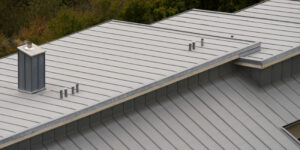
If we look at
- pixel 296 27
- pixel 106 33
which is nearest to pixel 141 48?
pixel 106 33

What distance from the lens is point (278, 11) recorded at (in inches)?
1597

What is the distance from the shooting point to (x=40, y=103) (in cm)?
2870

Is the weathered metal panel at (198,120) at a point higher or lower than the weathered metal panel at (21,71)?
lower

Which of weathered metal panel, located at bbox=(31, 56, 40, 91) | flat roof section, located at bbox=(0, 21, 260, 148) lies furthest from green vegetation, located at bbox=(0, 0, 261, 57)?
weathered metal panel, located at bbox=(31, 56, 40, 91)

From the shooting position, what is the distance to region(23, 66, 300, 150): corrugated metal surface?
29766mm

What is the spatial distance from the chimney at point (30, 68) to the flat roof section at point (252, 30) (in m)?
8.68

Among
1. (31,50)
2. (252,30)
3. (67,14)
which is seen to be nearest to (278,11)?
(252,30)

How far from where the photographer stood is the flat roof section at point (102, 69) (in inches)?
1093

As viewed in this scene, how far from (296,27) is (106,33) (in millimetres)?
8530

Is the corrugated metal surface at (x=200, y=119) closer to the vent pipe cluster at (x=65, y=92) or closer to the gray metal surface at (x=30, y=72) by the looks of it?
the vent pipe cluster at (x=65, y=92)

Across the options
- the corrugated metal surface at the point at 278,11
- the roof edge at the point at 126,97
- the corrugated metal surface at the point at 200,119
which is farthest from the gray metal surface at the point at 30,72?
the corrugated metal surface at the point at 278,11

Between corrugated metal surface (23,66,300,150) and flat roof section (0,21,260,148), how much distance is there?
0.90 metres

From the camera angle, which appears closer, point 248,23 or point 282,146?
point 282,146

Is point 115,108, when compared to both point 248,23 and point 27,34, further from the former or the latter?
point 27,34
